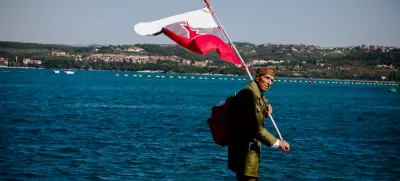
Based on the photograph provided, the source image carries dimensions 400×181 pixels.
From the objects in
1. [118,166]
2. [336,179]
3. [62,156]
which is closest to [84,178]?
[118,166]

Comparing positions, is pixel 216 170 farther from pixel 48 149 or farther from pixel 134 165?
pixel 48 149

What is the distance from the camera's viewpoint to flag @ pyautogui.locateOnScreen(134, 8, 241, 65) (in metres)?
8.66

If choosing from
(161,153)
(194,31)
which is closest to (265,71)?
(194,31)

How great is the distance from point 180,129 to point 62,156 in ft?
42.2

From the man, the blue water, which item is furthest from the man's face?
the blue water

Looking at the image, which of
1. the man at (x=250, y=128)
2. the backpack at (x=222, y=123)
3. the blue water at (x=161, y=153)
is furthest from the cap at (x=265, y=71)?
the blue water at (x=161, y=153)

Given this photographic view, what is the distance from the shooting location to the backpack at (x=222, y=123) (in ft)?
26.1

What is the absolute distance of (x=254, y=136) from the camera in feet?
25.9

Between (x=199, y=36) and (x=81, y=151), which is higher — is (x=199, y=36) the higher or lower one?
the higher one

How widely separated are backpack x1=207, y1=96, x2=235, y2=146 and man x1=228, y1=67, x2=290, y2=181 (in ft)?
0.26

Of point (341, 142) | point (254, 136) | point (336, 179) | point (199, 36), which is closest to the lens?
point (254, 136)

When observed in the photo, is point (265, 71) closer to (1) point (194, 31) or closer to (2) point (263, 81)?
(2) point (263, 81)

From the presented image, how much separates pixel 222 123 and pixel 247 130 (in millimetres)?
414

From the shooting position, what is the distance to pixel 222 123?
8.02 m
